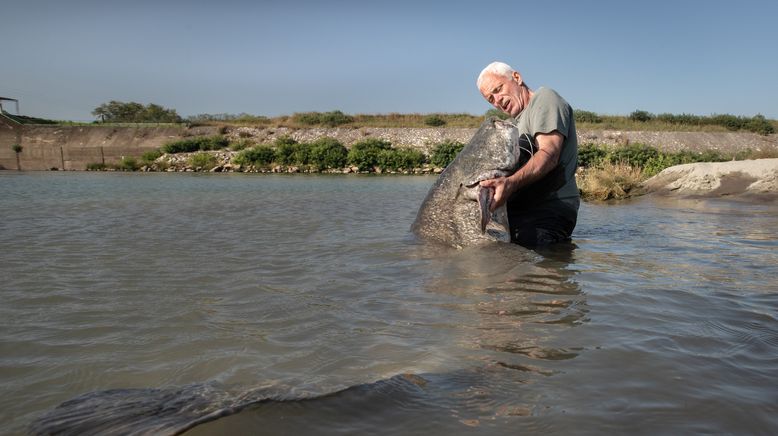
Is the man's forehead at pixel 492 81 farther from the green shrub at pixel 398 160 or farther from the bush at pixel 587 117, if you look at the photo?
the bush at pixel 587 117

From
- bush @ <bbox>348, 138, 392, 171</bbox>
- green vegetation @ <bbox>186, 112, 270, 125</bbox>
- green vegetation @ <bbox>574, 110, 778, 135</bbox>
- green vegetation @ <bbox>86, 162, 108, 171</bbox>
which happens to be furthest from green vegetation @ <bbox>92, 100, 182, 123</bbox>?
green vegetation @ <bbox>574, 110, 778, 135</bbox>

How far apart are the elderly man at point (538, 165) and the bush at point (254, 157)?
2756 cm

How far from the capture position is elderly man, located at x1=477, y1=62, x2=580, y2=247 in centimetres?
449

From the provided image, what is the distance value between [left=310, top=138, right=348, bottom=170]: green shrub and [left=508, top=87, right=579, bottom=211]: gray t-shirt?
86.8ft

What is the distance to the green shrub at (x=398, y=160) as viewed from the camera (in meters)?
30.8

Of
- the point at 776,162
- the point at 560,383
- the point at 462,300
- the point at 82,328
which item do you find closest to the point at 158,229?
the point at 82,328

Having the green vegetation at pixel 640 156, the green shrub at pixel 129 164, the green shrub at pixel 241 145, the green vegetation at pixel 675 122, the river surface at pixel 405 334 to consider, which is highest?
the green vegetation at pixel 675 122

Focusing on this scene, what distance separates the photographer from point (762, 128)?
123 feet

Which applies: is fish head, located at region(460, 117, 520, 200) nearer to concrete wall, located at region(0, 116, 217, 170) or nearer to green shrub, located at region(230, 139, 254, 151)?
green shrub, located at region(230, 139, 254, 151)

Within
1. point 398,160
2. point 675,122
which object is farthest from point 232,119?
point 675,122

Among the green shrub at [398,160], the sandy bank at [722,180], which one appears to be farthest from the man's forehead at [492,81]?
the green shrub at [398,160]

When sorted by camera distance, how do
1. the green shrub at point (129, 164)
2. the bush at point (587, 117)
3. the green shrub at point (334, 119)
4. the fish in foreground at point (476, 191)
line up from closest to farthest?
the fish in foreground at point (476, 191) → the green shrub at point (129, 164) → the bush at point (587, 117) → the green shrub at point (334, 119)

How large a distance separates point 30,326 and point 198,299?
Result: 3.09ft

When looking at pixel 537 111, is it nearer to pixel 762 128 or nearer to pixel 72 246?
pixel 72 246
